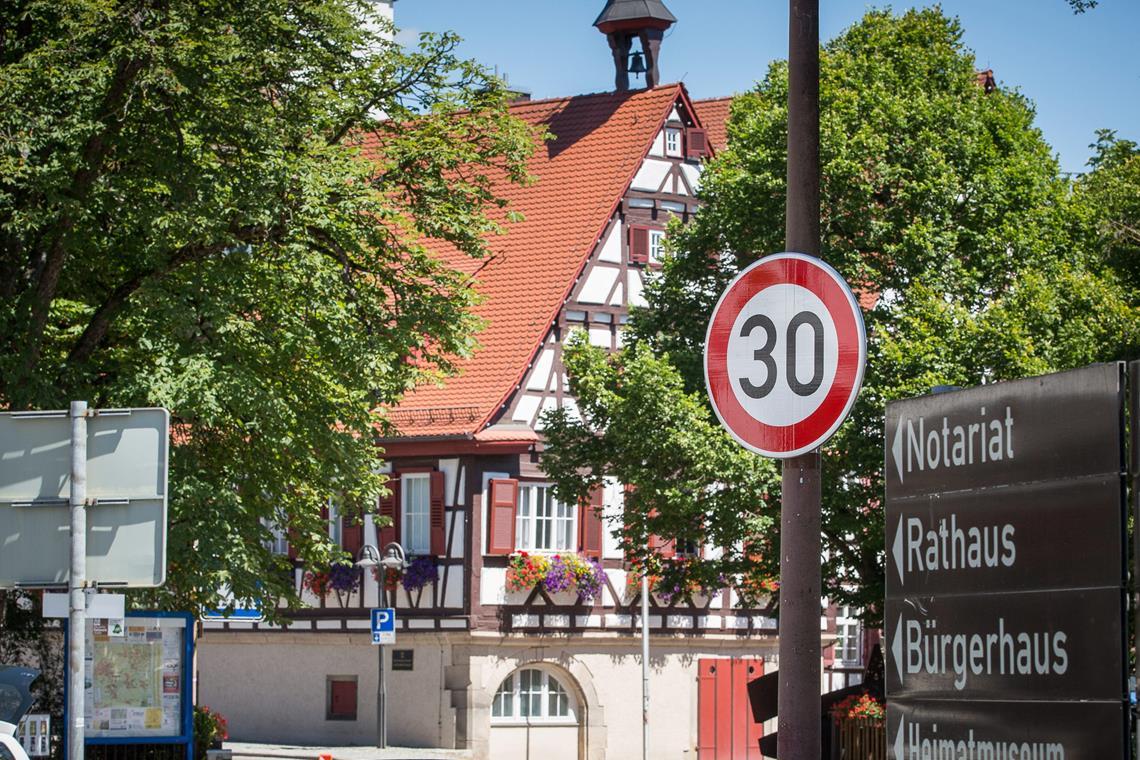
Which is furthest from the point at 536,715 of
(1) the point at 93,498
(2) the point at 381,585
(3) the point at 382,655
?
(1) the point at 93,498

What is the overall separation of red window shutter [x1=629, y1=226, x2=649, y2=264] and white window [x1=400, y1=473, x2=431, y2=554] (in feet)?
20.3

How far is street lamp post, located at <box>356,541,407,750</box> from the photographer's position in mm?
33344

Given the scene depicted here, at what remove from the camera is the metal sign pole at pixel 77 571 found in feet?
27.3

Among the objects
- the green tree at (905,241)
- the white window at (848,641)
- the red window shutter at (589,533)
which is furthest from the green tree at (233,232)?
the white window at (848,641)

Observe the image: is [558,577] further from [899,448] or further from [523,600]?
[899,448]

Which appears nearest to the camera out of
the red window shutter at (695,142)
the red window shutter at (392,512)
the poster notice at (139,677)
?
the poster notice at (139,677)

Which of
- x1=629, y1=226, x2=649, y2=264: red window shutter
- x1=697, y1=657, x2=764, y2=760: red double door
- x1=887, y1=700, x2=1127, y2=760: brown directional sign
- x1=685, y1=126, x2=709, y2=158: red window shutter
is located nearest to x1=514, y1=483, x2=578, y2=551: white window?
x1=697, y1=657, x2=764, y2=760: red double door

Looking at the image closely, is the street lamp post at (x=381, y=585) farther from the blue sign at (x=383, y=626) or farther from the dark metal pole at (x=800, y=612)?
the dark metal pole at (x=800, y=612)

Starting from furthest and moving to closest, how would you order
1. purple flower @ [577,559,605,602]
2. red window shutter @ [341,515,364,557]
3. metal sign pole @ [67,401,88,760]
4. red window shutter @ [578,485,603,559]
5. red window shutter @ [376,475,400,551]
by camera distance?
1. red window shutter @ [341,515,364,557]
2. red window shutter @ [376,475,400,551]
3. red window shutter @ [578,485,603,559]
4. purple flower @ [577,559,605,602]
5. metal sign pole @ [67,401,88,760]

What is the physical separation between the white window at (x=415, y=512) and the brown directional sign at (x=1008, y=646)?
1240 inches

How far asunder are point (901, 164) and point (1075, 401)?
24.0m

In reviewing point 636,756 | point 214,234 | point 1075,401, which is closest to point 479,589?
point 636,756

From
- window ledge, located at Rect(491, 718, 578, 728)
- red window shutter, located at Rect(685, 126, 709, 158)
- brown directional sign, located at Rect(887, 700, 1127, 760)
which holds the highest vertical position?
red window shutter, located at Rect(685, 126, 709, 158)

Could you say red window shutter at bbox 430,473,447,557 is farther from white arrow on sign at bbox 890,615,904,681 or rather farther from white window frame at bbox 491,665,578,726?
white arrow on sign at bbox 890,615,904,681
